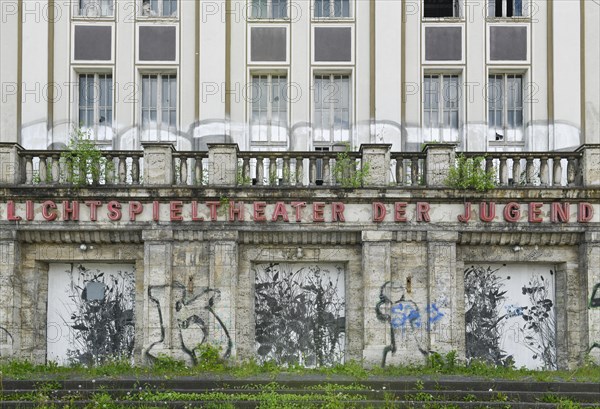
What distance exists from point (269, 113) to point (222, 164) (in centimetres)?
300

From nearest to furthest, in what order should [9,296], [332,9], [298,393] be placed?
[298,393]
[9,296]
[332,9]

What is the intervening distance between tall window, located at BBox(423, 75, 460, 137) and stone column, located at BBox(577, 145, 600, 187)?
4.10 metres

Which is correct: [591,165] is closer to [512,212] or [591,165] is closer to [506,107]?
[512,212]

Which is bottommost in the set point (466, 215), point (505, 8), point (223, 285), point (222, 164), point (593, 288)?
point (593, 288)

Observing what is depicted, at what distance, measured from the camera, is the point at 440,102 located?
82.1 ft

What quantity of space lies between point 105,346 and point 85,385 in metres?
2.98

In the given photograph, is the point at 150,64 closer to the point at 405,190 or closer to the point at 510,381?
the point at 405,190

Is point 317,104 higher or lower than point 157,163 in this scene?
higher

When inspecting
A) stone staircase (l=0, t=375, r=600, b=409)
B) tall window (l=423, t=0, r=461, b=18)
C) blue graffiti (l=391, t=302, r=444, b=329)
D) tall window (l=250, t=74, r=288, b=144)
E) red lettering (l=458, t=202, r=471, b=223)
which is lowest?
stone staircase (l=0, t=375, r=600, b=409)

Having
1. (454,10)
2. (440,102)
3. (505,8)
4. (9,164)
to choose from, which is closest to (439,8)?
(454,10)

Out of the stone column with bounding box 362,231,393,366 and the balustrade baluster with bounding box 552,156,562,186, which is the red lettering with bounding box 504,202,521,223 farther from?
the stone column with bounding box 362,231,393,366

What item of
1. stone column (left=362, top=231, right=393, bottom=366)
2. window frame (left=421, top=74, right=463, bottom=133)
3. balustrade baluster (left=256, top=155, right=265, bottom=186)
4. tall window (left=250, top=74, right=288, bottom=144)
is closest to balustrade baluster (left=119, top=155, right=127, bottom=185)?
balustrade baluster (left=256, top=155, right=265, bottom=186)

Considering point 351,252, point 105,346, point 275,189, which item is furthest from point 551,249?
point 105,346

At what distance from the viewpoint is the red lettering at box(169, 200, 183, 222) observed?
22422 mm
